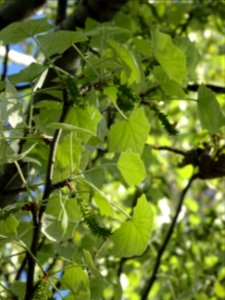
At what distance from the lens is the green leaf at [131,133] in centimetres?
76

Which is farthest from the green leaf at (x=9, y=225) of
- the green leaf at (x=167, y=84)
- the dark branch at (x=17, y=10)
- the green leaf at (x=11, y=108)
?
the dark branch at (x=17, y=10)

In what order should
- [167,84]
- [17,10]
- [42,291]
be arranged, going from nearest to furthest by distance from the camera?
[42,291] < [167,84] < [17,10]

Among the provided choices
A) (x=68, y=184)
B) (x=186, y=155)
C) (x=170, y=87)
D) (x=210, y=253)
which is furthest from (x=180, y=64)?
(x=210, y=253)

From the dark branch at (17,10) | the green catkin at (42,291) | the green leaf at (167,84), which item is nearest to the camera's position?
the green catkin at (42,291)

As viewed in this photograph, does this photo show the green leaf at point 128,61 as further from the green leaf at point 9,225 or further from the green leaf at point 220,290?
the green leaf at point 220,290

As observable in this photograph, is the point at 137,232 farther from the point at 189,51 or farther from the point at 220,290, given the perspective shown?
the point at 220,290

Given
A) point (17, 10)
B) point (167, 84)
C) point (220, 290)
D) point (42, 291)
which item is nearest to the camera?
point (42, 291)

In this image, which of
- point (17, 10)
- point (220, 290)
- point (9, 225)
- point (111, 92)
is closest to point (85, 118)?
point (111, 92)

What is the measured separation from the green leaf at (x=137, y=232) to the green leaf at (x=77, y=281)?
2.8 inches

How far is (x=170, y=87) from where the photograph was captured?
76cm

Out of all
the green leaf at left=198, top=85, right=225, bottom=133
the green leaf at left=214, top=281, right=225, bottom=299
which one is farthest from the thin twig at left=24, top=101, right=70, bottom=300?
the green leaf at left=214, top=281, right=225, bottom=299

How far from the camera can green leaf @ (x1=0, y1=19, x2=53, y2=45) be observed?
0.72 m

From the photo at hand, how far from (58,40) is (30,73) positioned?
0.06 metres

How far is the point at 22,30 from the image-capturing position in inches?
28.6
